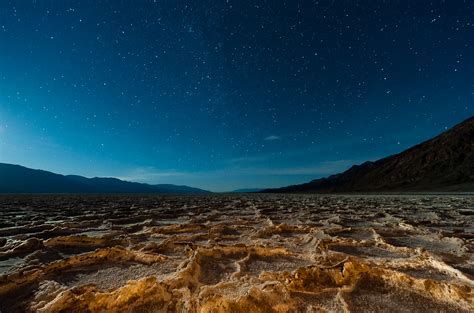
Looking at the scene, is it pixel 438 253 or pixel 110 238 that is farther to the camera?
pixel 110 238

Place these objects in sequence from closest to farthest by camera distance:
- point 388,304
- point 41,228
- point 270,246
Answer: point 388,304 < point 270,246 < point 41,228

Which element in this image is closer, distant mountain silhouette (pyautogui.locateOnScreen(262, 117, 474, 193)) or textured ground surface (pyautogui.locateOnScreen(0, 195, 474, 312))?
textured ground surface (pyautogui.locateOnScreen(0, 195, 474, 312))

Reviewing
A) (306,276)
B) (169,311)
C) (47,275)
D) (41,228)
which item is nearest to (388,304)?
(306,276)

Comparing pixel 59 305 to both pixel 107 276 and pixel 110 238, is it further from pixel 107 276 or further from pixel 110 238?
pixel 110 238

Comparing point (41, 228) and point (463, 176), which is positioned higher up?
point (463, 176)

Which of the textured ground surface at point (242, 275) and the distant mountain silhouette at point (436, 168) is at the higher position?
the distant mountain silhouette at point (436, 168)

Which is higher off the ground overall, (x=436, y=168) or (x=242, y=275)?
(x=436, y=168)

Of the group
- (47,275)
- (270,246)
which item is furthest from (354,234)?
(47,275)

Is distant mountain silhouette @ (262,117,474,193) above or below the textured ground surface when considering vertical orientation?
above

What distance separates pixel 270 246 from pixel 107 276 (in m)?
1.68

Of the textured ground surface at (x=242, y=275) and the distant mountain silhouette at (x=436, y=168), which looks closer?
the textured ground surface at (x=242, y=275)

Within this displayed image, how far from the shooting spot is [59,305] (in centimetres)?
179

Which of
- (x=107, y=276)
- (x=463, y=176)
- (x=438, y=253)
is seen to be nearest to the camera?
(x=107, y=276)

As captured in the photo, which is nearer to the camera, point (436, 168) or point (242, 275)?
point (242, 275)
